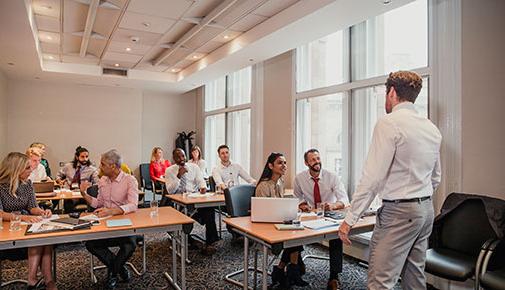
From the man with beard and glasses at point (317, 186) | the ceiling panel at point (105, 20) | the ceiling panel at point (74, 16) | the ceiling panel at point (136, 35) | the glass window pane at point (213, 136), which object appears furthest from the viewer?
the glass window pane at point (213, 136)

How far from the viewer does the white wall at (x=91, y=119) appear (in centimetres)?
780

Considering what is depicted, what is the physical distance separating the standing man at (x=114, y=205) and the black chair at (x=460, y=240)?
2560 mm

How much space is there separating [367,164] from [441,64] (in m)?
1.93

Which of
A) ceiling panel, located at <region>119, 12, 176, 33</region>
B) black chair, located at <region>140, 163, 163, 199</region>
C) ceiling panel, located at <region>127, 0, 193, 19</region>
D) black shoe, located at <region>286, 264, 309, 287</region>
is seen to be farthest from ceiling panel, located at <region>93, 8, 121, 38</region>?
black chair, located at <region>140, 163, 163, 199</region>

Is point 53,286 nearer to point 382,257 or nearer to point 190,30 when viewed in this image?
point 382,257

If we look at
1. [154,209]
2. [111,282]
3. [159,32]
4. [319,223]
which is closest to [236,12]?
[159,32]

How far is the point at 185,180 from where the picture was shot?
5.00 metres

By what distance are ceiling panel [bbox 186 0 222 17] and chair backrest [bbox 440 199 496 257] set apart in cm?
325

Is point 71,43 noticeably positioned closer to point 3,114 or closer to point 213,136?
point 3,114

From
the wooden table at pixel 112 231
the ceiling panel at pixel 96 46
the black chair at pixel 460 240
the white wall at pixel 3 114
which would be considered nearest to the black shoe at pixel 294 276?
the wooden table at pixel 112 231

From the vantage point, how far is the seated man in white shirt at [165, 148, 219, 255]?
4.54 meters

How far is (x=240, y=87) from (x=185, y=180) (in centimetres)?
311

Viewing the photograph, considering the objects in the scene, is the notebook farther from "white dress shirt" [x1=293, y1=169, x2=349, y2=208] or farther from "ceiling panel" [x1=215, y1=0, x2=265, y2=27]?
"ceiling panel" [x1=215, y1=0, x2=265, y2=27]

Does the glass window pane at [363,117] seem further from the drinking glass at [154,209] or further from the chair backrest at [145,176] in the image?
the chair backrest at [145,176]
